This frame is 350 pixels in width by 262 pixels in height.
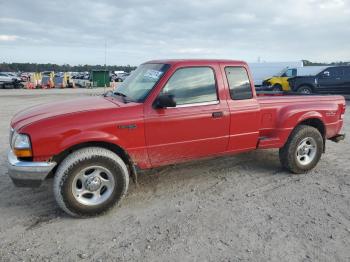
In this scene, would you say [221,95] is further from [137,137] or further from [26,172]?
[26,172]

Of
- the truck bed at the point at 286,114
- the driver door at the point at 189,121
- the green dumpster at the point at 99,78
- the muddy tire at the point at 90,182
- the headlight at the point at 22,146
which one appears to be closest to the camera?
the headlight at the point at 22,146

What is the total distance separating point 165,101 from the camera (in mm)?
3975

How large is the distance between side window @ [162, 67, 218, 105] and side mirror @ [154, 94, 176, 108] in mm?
185

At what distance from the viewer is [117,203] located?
13.2ft

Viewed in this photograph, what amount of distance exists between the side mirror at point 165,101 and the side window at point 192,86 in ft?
0.61

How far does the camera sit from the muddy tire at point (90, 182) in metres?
3.71

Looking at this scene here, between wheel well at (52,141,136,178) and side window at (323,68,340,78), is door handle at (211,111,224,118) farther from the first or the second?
side window at (323,68,340,78)

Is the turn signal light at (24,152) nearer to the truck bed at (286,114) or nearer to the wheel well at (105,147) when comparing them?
the wheel well at (105,147)

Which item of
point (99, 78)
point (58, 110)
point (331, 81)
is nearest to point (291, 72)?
point (331, 81)

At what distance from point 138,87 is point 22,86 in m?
29.6

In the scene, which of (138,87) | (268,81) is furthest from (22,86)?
(138,87)

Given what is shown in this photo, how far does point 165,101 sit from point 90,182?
1316 millimetres

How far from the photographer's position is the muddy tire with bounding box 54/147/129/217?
371cm

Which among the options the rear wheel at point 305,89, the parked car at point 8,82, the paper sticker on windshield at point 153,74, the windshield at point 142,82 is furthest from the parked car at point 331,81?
the parked car at point 8,82
